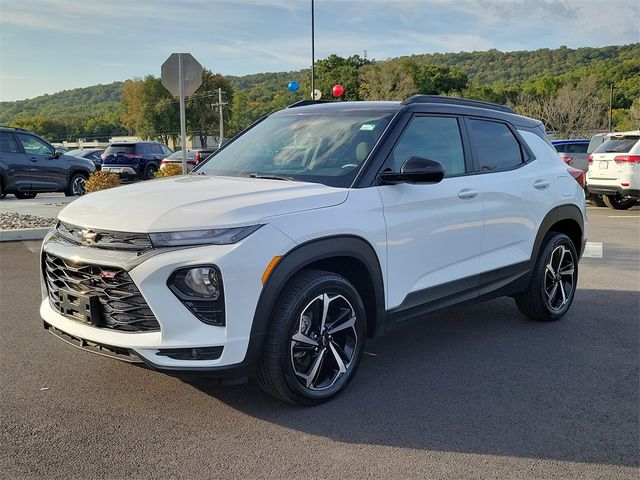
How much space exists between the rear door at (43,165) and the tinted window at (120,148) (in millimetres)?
7166

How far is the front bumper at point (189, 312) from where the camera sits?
123 inches

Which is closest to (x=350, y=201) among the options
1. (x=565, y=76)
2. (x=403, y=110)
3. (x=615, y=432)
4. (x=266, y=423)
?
(x=403, y=110)

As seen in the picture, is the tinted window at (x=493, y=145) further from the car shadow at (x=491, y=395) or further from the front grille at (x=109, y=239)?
the front grille at (x=109, y=239)

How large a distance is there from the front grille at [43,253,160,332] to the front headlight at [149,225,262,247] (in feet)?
0.80

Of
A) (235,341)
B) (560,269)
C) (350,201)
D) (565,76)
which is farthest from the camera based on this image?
(565,76)

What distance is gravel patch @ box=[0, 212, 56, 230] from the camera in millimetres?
10508

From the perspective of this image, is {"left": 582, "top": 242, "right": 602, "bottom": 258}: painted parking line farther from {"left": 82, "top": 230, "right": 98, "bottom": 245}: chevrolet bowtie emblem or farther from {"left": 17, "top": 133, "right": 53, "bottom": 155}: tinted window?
{"left": 17, "top": 133, "right": 53, "bottom": 155}: tinted window

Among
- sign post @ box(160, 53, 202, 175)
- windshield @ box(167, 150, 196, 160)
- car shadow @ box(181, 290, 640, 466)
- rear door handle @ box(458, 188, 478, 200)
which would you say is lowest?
car shadow @ box(181, 290, 640, 466)

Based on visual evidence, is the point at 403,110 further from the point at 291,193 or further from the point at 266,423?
the point at 266,423

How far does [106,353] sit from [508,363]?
275 centimetres

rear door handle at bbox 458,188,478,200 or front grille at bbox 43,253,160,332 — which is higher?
rear door handle at bbox 458,188,478,200

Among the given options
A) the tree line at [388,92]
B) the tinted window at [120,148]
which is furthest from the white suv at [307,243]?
the tree line at [388,92]

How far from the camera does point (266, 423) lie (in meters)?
3.49

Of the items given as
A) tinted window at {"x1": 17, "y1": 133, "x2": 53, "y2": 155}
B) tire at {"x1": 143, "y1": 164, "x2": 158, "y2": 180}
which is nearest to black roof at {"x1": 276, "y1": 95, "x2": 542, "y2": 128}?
tinted window at {"x1": 17, "y1": 133, "x2": 53, "y2": 155}
